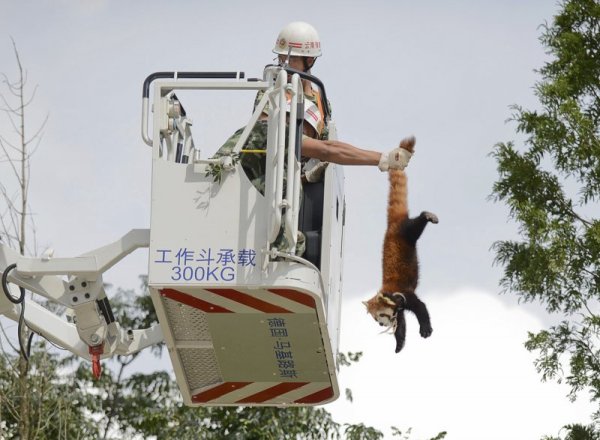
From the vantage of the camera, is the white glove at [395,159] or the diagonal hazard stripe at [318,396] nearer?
the white glove at [395,159]

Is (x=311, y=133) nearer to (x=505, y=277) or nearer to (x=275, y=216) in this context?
(x=275, y=216)

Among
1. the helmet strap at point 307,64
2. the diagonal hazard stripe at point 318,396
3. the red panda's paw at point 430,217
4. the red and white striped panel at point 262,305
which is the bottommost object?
the diagonal hazard stripe at point 318,396

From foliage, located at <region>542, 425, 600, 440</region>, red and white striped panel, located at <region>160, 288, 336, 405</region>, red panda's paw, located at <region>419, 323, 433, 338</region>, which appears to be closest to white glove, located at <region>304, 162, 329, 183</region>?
red and white striped panel, located at <region>160, 288, 336, 405</region>

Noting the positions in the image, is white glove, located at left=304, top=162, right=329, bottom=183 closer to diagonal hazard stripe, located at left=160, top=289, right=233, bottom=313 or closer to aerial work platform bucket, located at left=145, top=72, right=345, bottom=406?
aerial work platform bucket, located at left=145, top=72, right=345, bottom=406

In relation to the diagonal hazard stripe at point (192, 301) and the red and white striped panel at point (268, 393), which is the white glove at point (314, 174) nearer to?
the diagonal hazard stripe at point (192, 301)

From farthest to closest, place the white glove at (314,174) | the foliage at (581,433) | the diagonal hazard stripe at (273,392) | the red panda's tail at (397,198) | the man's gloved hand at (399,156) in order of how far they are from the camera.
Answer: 1. the foliage at (581,433)
2. the diagonal hazard stripe at (273,392)
3. the red panda's tail at (397,198)
4. the white glove at (314,174)
5. the man's gloved hand at (399,156)

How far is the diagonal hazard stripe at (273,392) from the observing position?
11.6 m

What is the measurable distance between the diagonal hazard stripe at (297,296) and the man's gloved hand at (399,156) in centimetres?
99

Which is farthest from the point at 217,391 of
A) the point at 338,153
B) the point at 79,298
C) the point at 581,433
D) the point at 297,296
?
the point at 581,433

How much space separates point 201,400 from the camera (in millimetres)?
11836

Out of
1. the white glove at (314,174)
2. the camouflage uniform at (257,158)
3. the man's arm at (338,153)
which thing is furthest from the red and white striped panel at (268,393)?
the man's arm at (338,153)

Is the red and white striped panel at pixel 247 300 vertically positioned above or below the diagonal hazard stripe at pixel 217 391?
above

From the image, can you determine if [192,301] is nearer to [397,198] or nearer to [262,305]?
[262,305]

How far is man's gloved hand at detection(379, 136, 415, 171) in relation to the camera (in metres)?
10.8
